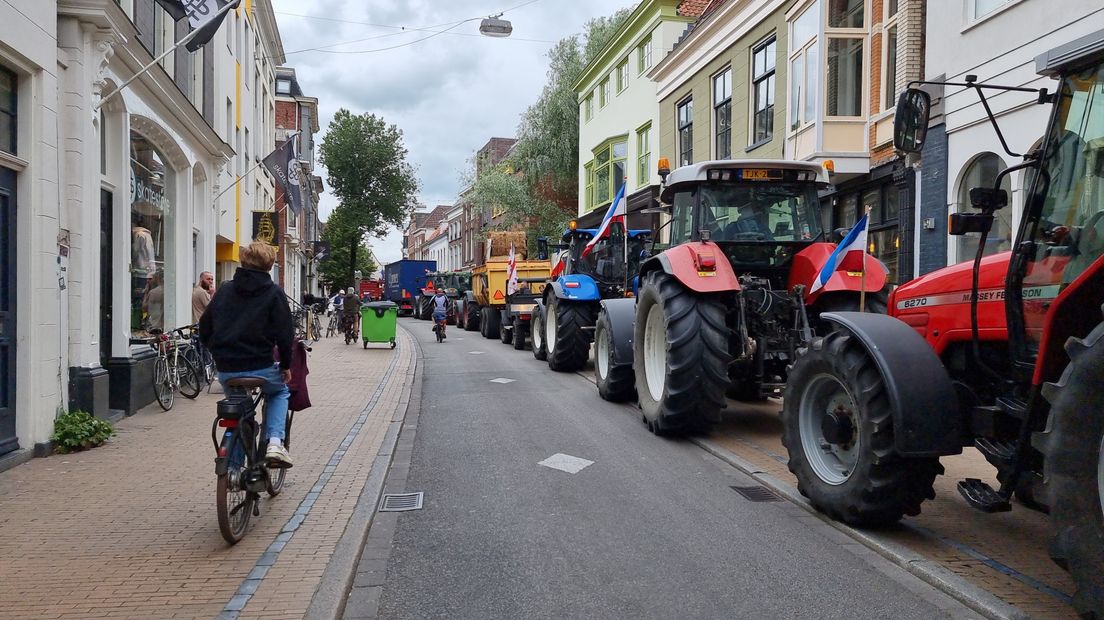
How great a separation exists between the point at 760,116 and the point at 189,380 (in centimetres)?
1374

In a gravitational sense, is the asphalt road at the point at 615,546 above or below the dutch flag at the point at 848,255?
below

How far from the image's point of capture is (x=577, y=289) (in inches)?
536

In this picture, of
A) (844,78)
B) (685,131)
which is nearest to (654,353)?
(844,78)

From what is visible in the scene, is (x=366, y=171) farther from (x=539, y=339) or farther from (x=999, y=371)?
(x=999, y=371)

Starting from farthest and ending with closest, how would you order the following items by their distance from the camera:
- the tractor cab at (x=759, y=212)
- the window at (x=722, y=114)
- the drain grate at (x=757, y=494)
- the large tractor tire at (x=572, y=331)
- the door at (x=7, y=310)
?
the window at (x=722, y=114), the large tractor tire at (x=572, y=331), the tractor cab at (x=759, y=212), the door at (x=7, y=310), the drain grate at (x=757, y=494)

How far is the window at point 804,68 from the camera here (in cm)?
1561

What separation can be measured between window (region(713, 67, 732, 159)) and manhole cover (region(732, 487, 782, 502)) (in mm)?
16006

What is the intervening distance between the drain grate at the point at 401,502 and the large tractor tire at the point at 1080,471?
3.82m

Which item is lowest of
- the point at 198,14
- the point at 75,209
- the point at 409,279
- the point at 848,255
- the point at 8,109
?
the point at 848,255

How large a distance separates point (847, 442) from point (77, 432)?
6307 mm

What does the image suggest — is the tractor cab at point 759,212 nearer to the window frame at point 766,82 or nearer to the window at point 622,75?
the window frame at point 766,82

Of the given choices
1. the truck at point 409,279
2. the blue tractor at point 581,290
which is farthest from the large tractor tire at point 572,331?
the truck at point 409,279

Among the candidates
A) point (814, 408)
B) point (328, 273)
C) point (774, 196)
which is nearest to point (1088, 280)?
point (814, 408)

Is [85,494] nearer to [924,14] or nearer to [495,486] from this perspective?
[495,486]
